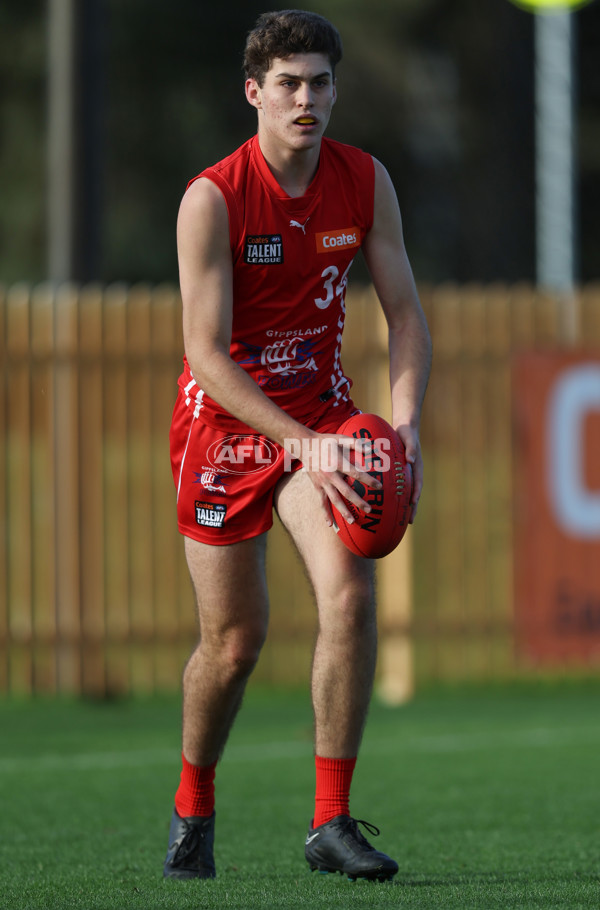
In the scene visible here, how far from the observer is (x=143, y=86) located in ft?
69.5

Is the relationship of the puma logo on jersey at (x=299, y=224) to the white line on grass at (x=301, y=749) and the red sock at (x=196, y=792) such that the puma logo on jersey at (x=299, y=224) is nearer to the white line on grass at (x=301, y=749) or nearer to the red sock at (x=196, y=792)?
the red sock at (x=196, y=792)

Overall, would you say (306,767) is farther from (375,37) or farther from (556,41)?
(375,37)

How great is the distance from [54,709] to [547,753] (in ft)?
11.3

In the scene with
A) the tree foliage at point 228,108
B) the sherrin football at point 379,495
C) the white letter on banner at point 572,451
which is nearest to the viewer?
the sherrin football at point 379,495

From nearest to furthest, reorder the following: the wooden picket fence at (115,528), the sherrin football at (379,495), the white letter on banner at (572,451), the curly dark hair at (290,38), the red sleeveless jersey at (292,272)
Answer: the sherrin football at (379,495) → the curly dark hair at (290,38) → the red sleeveless jersey at (292,272) → the wooden picket fence at (115,528) → the white letter on banner at (572,451)

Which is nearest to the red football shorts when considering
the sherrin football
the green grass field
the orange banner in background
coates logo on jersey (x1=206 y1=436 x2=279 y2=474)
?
coates logo on jersey (x1=206 y1=436 x2=279 y2=474)

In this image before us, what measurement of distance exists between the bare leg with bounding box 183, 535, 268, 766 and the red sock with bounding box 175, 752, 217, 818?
0.03 metres

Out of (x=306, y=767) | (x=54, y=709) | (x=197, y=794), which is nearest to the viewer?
(x=197, y=794)

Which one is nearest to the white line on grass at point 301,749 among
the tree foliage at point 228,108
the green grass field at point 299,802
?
the green grass field at point 299,802

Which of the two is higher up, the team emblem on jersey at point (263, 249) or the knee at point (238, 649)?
the team emblem on jersey at point (263, 249)

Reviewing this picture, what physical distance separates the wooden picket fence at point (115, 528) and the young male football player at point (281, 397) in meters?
5.00

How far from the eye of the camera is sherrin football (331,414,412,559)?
3.71 m

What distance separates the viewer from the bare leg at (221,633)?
405 centimetres

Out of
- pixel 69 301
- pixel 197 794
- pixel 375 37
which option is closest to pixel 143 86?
pixel 375 37
